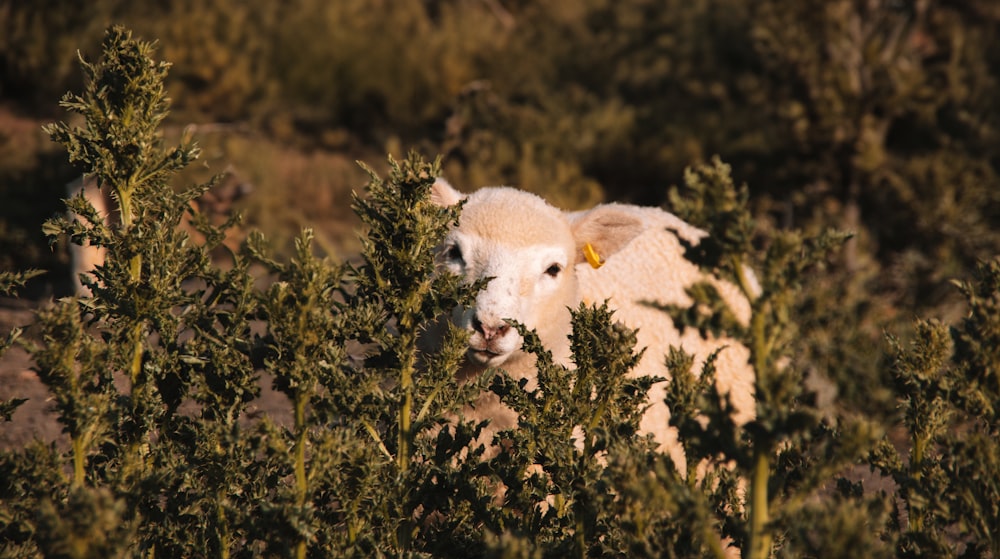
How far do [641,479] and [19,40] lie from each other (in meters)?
10.5

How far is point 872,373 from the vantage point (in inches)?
292

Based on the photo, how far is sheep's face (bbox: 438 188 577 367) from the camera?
13.3ft

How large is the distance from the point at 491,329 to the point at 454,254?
671 mm

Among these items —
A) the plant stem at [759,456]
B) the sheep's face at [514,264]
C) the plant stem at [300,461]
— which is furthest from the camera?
the sheep's face at [514,264]

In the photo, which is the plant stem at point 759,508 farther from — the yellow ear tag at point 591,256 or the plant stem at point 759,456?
the yellow ear tag at point 591,256

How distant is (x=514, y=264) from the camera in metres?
4.37

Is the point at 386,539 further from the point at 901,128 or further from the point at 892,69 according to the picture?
the point at 901,128

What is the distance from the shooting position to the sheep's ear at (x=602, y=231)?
4871 millimetres

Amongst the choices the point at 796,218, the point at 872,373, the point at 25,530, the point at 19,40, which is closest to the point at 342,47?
the point at 19,40

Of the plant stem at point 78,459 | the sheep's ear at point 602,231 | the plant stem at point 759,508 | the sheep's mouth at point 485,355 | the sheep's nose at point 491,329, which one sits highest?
the plant stem at point 78,459

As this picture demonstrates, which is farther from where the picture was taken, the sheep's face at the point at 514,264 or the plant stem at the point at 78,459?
the sheep's face at the point at 514,264

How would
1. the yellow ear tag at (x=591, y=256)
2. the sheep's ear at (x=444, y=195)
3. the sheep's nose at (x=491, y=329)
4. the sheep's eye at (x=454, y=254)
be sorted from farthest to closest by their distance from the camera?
the yellow ear tag at (x=591, y=256)
the sheep's ear at (x=444, y=195)
the sheep's eye at (x=454, y=254)
the sheep's nose at (x=491, y=329)

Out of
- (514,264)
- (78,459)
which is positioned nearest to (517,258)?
(514,264)


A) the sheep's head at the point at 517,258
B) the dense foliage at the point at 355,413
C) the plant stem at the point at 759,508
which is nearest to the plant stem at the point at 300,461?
the dense foliage at the point at 355,413
